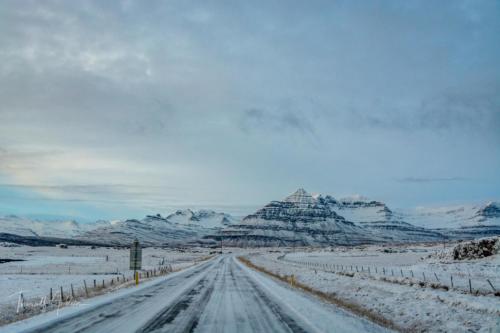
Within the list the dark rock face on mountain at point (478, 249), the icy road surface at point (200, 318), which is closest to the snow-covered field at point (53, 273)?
the icy road surface at point (200, 318)

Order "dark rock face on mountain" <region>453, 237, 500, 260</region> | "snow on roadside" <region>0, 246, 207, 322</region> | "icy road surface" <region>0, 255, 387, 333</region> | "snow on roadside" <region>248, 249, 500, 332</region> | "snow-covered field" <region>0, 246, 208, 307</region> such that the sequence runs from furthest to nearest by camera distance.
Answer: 1. "dark rock face on mountain" <region>453, 237, 500, 260</region>
2. "snow-covered field" <region>0, 246, 208, 307</region>
3. "snow on roadside" <region>0, 246, 207, 322</region>
4. "snow on roadside" <region>248, 249, 500, 332</region>
5. "icy road surface" <region>0, 255, 387, 333</region>

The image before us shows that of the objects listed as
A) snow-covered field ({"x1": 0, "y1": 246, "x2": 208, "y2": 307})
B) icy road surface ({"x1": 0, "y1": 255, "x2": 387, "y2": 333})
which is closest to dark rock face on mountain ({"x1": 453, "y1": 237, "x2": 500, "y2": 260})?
snow-covered field ({"x1": 0, "y1": 246, "x2": 208, "y2": 307})

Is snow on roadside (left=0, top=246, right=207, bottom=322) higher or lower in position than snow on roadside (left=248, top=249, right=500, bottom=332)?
lower

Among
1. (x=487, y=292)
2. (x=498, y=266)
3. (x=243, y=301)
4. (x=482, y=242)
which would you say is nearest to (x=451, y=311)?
(x=487, y=292)

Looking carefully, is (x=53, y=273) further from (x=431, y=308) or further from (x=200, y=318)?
(x=431, y=308)

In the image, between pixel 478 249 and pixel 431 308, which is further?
pixel 478 249

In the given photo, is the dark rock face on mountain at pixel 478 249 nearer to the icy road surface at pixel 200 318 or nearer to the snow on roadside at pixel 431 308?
the snow on roadside at pixel 431 308

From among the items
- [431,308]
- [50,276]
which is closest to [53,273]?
[50,276]

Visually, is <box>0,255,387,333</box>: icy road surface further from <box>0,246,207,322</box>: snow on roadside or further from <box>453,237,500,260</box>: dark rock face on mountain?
<box>453,237,500,260</box>: dark rock face on mountain

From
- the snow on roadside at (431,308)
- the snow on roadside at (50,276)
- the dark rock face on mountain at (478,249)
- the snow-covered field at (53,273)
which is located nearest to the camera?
the snow on roadside at (431,308)

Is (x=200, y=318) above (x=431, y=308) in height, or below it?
above

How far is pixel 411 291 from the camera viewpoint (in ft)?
83.4

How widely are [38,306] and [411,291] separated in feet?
66.0

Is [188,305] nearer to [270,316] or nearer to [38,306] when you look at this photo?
[270,316]
